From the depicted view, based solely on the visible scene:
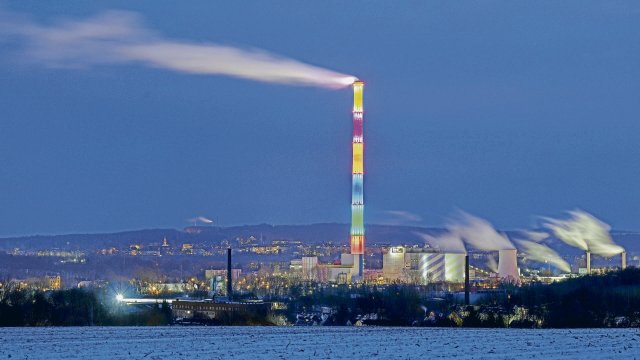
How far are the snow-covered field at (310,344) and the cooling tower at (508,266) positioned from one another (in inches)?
3539

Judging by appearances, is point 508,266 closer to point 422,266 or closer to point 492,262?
point 422,266

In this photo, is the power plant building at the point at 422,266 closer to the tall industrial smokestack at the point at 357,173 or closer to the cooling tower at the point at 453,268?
the cooling tower at the point at 453,268

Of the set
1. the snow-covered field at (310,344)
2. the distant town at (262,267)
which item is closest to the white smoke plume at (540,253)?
the distant town at (262,267)

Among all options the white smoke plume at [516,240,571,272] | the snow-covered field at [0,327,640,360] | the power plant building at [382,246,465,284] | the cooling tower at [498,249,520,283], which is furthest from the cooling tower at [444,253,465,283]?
the snow-covered field at [0,327,640,360]

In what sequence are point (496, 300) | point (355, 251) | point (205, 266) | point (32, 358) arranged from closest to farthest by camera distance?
point (32, 358)
point (496, 300)
point (355, 251)
point (205, 266)

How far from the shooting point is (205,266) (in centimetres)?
17062

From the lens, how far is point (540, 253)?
167875mm

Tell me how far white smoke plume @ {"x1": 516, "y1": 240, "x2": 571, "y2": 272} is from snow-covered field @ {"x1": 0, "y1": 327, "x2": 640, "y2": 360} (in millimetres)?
116233

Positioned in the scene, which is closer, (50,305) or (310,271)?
(50,305)

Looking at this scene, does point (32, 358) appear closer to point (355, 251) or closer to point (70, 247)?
point (355, 251)

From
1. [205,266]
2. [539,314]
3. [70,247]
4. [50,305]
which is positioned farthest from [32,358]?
[70,247]

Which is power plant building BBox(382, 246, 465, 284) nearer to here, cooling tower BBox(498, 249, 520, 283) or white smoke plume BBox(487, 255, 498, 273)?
cooling tower BBox(498, 249, 520, 283)

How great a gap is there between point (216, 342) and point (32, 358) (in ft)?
25.6

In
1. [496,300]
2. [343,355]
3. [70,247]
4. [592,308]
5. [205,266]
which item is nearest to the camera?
[343,355]
